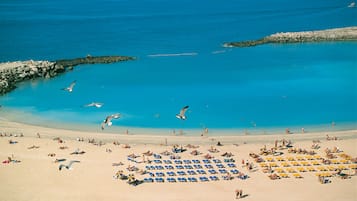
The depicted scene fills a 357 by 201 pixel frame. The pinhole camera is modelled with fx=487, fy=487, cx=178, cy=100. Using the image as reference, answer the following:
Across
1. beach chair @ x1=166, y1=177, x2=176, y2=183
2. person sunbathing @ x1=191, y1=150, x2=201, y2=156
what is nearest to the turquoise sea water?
person sunbathing @ x1=191, y1=150, x2=201, y2=156

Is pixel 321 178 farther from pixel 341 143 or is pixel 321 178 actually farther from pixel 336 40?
pixel 336 40

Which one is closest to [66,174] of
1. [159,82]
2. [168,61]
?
[159,82]

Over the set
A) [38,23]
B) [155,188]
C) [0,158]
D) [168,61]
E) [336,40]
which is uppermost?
[38,23]

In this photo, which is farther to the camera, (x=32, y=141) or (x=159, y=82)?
(x=159, y=82)

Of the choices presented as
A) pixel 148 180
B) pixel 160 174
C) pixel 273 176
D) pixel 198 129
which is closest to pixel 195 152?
pixel 160 174

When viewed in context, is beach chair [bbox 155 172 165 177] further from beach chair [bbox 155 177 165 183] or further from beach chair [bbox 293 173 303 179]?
beach chair [bbox 293 173 303 179]
